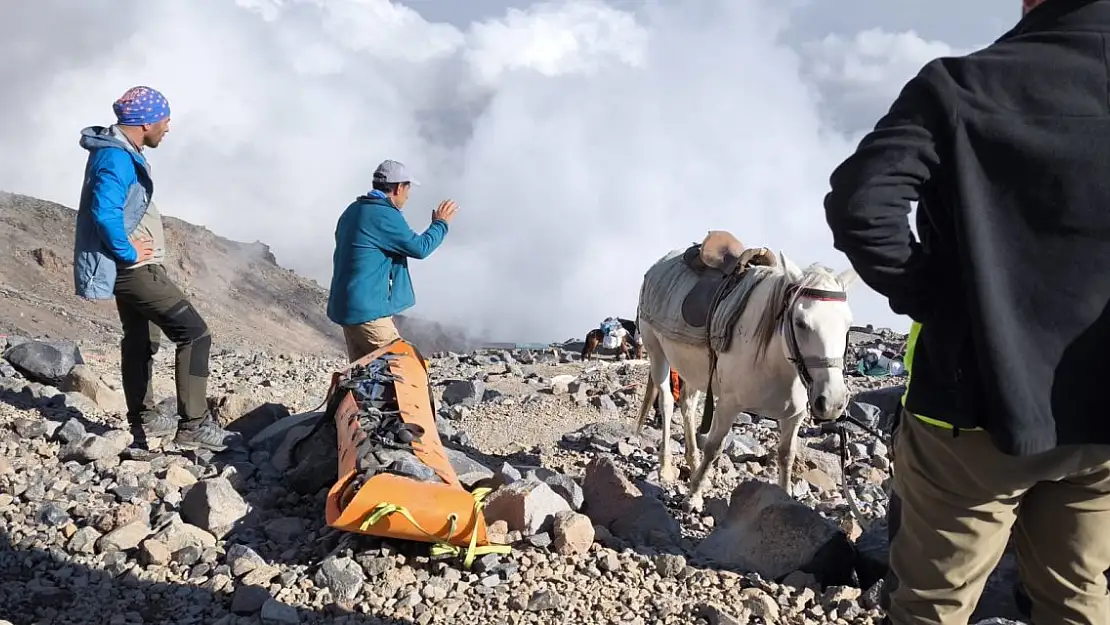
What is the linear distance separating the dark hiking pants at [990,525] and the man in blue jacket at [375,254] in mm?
3907

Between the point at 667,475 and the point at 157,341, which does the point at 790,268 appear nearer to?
the point at 667,475

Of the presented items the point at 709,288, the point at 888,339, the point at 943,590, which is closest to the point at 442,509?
the point at 943,590

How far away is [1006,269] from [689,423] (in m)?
4.68

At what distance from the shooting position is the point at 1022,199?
1643mm

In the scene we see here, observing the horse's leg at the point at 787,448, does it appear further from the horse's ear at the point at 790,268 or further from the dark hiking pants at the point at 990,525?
the dark hiking pants at the point at 990,525

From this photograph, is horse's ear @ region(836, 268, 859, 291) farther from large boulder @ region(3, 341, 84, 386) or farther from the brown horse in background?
the brown horse in background

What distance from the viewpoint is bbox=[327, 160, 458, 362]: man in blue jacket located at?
5.32 meters

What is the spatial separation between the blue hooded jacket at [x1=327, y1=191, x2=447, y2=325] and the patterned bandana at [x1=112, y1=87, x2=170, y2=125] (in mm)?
1214

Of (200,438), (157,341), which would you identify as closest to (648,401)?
(200,438)

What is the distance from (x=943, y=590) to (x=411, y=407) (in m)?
3.13

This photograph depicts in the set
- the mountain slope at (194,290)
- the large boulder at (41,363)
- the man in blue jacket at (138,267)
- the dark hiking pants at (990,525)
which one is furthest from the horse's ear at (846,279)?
the mountain slope at (194,290)

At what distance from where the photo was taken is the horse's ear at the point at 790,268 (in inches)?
187

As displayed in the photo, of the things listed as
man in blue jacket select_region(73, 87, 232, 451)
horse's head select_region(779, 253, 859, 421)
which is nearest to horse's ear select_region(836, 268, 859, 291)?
horse's head select_region(779, 253, 859, 421)

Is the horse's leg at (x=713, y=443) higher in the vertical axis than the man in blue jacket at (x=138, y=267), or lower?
lower
